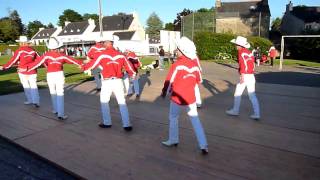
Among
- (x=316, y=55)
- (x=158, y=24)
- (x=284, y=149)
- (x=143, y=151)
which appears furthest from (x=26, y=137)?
(x=158, y=24)

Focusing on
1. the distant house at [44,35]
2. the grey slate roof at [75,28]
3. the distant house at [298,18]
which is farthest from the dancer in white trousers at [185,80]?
the distant house at [44,35]

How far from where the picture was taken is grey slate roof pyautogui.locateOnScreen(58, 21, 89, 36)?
85.8 metres

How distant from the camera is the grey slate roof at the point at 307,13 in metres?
53.4

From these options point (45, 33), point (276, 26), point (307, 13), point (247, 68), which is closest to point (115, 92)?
point (247, 68)

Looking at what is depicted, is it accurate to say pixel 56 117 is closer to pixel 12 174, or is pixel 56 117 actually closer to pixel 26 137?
pixel 26 137

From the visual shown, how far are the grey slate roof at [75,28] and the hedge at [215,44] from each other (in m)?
55.1

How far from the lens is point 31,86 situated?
30.4 feet

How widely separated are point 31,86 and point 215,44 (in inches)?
1130

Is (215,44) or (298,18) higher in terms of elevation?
(298,18)

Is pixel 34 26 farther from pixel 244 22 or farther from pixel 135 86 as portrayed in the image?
pixel 135 86

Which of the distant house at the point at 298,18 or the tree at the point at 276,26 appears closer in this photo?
the distant house at the point at 298,18

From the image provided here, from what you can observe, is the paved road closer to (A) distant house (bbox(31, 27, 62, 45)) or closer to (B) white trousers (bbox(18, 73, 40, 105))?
(B) white trousers (bbox(18, 73, 40, 105))

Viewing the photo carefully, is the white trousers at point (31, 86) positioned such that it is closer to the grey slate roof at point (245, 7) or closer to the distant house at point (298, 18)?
the distant house at point (298, 18)

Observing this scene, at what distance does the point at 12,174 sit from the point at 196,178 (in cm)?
289
